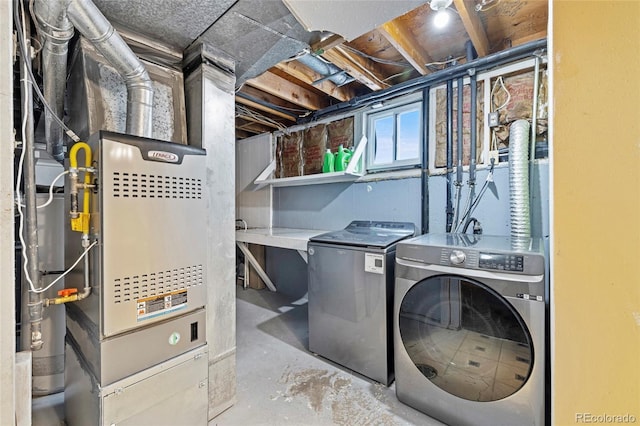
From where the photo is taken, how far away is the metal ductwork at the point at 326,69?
2.11 m

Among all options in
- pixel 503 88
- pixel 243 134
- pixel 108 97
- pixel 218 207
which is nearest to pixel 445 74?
pixel 503 88

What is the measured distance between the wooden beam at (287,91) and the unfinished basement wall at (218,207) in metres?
0.80

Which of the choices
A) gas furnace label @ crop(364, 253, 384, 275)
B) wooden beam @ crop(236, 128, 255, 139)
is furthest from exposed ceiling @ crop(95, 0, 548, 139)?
gas furnace label @ crop(364, 253, 384, 275)

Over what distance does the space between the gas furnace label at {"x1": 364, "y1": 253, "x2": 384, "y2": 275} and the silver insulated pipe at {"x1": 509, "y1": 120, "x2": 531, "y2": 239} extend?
88cm

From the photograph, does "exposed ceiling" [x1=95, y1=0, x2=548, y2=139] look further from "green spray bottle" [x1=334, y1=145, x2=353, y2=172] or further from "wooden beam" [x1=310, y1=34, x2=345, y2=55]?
"green spray bottle" [x1=334, y1=145, x2=353, y2=172]

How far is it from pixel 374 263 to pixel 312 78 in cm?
170

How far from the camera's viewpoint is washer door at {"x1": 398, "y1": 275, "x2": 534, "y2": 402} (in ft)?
4.31

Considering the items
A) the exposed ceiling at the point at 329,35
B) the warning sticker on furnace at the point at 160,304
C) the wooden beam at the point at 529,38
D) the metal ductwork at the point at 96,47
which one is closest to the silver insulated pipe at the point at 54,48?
the metal ductwork at the point at 96,47

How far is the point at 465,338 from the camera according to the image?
1.46m

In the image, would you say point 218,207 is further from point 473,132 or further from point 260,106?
point 473,132

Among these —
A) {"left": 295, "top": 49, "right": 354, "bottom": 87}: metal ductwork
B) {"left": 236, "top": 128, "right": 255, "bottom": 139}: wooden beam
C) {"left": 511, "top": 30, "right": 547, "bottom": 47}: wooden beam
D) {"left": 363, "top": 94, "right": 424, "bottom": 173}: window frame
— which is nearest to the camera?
{"left": 511, "top": 30, "right": 547, "bottom": 47}: wooden beam

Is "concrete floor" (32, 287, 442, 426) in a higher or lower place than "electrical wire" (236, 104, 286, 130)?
lower

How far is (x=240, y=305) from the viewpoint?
3330 mm

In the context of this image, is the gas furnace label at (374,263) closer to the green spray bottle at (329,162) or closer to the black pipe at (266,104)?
the green spray bottle at (329,162)
